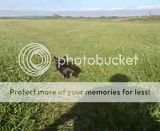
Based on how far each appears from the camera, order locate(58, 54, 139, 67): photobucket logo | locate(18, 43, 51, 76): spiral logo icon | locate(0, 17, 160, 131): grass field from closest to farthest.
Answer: locate(0, 17, 160, 131): grass field → locate(18, 43, 51, 76): spiral logo icon → locate(58, 54, 139, 67): photobucket logo

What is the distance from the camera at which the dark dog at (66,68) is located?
579 cm

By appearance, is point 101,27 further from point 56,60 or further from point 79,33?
point 56,60

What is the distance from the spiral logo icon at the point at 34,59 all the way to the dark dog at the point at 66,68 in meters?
0.18

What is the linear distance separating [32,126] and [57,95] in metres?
1.11

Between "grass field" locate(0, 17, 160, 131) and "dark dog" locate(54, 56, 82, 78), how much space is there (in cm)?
Answer: 9

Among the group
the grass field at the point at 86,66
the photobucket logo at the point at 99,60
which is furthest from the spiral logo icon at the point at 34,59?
the photobucket logo at the point at 99,60

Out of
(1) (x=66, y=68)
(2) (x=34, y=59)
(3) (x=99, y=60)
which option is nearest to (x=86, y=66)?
(3) (x=99, y=60)

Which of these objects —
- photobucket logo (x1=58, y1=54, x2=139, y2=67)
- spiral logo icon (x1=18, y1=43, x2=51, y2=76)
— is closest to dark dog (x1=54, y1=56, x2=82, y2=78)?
photobucket logo (x1=58, y1=54, x2=139, y2=67)

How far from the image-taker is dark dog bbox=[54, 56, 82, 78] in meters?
5.79

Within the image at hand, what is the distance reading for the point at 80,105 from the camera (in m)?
5.25

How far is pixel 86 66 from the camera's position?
581 cm

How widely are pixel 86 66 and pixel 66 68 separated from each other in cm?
36

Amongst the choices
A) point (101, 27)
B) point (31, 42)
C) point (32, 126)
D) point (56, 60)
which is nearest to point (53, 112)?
point (32, 126)

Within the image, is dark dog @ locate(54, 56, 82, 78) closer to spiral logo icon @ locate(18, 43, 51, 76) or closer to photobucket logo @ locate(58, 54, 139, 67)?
photobucket logo @ locate(58, 54, 139, 67)
